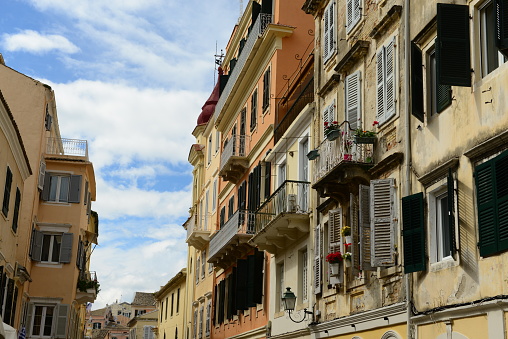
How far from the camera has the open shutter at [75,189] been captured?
3569cm

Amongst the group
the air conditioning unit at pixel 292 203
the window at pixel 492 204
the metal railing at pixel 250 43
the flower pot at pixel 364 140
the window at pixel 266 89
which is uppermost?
the metal railing at pixel 250 43

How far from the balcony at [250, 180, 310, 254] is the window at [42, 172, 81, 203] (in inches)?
560

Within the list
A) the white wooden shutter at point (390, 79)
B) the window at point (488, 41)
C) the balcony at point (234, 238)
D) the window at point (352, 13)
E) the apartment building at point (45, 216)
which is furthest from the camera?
the apartment building at point (45, 216)

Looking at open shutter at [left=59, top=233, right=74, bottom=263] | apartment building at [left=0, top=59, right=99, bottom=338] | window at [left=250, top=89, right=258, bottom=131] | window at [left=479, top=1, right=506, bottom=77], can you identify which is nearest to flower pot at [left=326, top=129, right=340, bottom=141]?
window at [left=479, top=1, right=506, bottom=77]

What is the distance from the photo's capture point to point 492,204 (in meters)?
11.2

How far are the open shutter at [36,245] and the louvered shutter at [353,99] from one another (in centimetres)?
2026

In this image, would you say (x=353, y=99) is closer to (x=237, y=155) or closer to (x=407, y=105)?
(x=407, y=105)

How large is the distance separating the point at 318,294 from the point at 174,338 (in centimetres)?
3169

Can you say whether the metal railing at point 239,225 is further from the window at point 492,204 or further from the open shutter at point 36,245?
the window at point 492,204

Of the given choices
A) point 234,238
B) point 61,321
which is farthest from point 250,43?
point 61,321

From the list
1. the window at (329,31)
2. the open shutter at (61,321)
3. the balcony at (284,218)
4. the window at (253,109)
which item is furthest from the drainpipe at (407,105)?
the open shutter at (61,321)

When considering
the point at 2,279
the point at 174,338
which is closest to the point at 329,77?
the point at 2,279

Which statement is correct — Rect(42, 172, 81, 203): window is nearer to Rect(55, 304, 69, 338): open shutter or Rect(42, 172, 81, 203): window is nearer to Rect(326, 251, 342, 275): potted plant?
Rect(55, 304, 69, 338): open shutter

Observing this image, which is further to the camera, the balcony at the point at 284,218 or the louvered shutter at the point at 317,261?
the balcony at the point at 284,218
